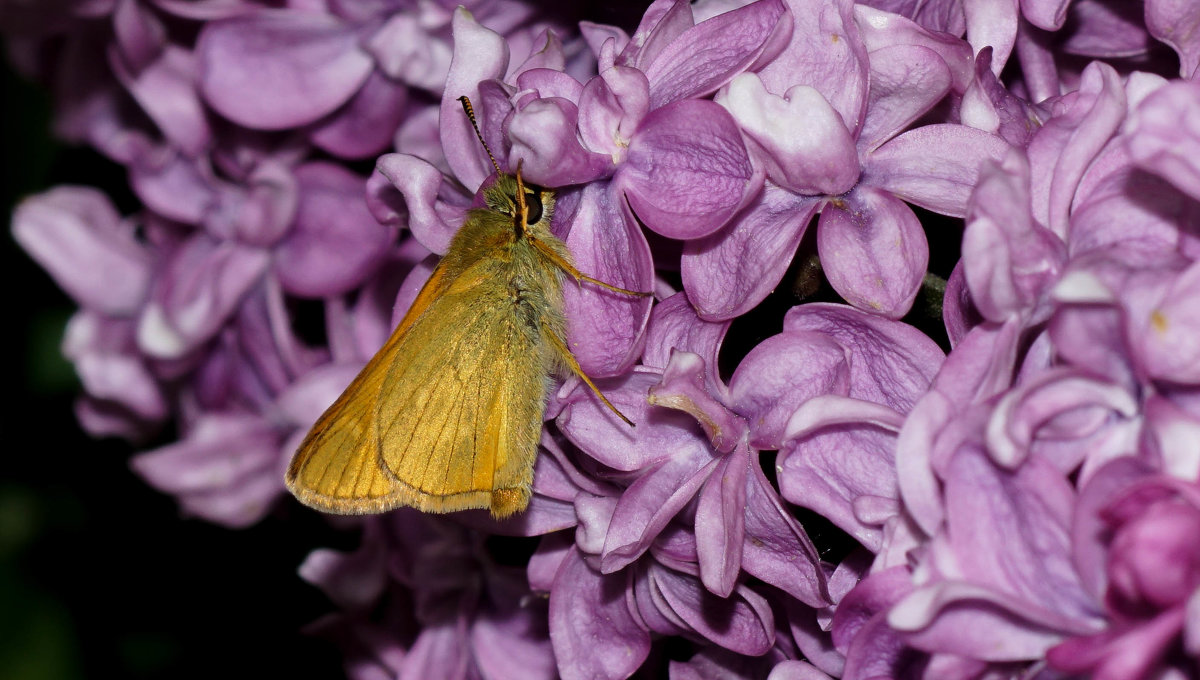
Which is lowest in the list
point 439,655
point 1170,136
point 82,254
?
point 439,655

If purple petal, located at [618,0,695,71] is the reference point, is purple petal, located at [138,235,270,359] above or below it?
below

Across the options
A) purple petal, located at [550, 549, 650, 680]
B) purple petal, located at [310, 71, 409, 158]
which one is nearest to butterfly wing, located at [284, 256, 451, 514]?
purple petal, located at [550, 549, 650, 680]

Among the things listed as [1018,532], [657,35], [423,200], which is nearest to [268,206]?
[423,200]

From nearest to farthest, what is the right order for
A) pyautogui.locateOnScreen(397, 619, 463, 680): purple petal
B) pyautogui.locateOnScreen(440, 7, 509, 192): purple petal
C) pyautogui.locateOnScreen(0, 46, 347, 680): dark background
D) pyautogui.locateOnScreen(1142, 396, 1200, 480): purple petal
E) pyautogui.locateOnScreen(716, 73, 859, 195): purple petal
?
pyautogui.locateOnScreen(1142, 396, 1200, 480): purple petal → pyautogui.locateOnScreen(716, 73, 859, 195): purple petal → pyautogui.locateOnScreen(440, 7, 509, 192): purple petal → pyautogui.locateOnScreen(397, 619, 463, 680): purple petal → pyautogui.locateOnScreen(0, 46, 347, 680): dark background

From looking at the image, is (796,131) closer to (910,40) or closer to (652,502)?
(910,40)

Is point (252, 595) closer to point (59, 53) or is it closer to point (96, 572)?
point (96, 572)

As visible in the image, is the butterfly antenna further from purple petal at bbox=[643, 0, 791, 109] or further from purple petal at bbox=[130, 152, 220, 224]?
purple petal at bbox=[130, 152, 220, 224]

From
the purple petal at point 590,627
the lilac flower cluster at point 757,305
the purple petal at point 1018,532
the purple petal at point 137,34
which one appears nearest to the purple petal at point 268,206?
the lilac flower cluster at point 757,305

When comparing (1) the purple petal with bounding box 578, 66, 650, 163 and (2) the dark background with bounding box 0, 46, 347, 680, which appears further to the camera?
(2) the dark background with bounding box 0, 46, 347, 680
